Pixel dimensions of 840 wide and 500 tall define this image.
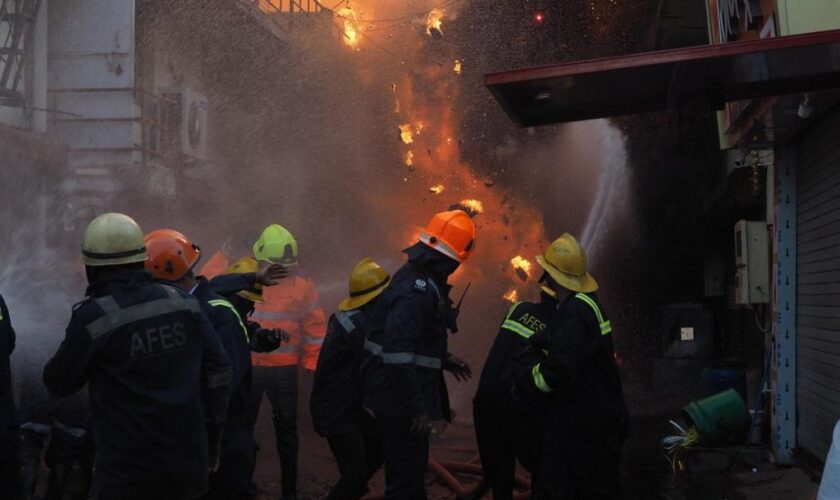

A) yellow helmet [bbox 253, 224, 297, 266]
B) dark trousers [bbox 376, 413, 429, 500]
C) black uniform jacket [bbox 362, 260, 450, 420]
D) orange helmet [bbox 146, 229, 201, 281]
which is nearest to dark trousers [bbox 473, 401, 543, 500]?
black uniform jacket [bbox 362, 260, 450, 420]

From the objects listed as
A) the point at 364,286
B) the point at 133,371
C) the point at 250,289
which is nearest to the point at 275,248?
the point at 364,286

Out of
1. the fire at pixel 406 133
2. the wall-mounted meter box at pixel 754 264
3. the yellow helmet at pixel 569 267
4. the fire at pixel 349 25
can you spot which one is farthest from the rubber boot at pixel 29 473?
the fire at pixel 349 25

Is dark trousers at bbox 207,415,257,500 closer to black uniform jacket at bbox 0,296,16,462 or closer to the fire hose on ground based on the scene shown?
black uniform jacket at bbox 0,296,16,462

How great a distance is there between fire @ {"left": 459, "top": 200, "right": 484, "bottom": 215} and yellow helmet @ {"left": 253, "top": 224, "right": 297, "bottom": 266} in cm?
778

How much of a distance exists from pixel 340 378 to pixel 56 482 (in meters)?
2.05

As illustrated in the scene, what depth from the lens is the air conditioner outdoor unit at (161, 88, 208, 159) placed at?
40.7 feet

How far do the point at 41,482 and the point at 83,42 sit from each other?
652 centimetres

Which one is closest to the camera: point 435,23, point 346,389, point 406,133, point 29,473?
point 29,473

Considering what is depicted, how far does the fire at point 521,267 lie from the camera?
14.2 meters

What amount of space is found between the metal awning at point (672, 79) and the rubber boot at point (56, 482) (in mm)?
3858

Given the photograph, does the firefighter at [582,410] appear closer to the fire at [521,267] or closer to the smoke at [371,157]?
the smoke at [371,157]

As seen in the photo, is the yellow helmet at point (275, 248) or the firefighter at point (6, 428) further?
the yellow helmet at point (275, 248)

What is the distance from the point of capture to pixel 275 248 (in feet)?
23.5

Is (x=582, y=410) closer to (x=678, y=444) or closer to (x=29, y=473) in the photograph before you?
(x=678, y=444)
